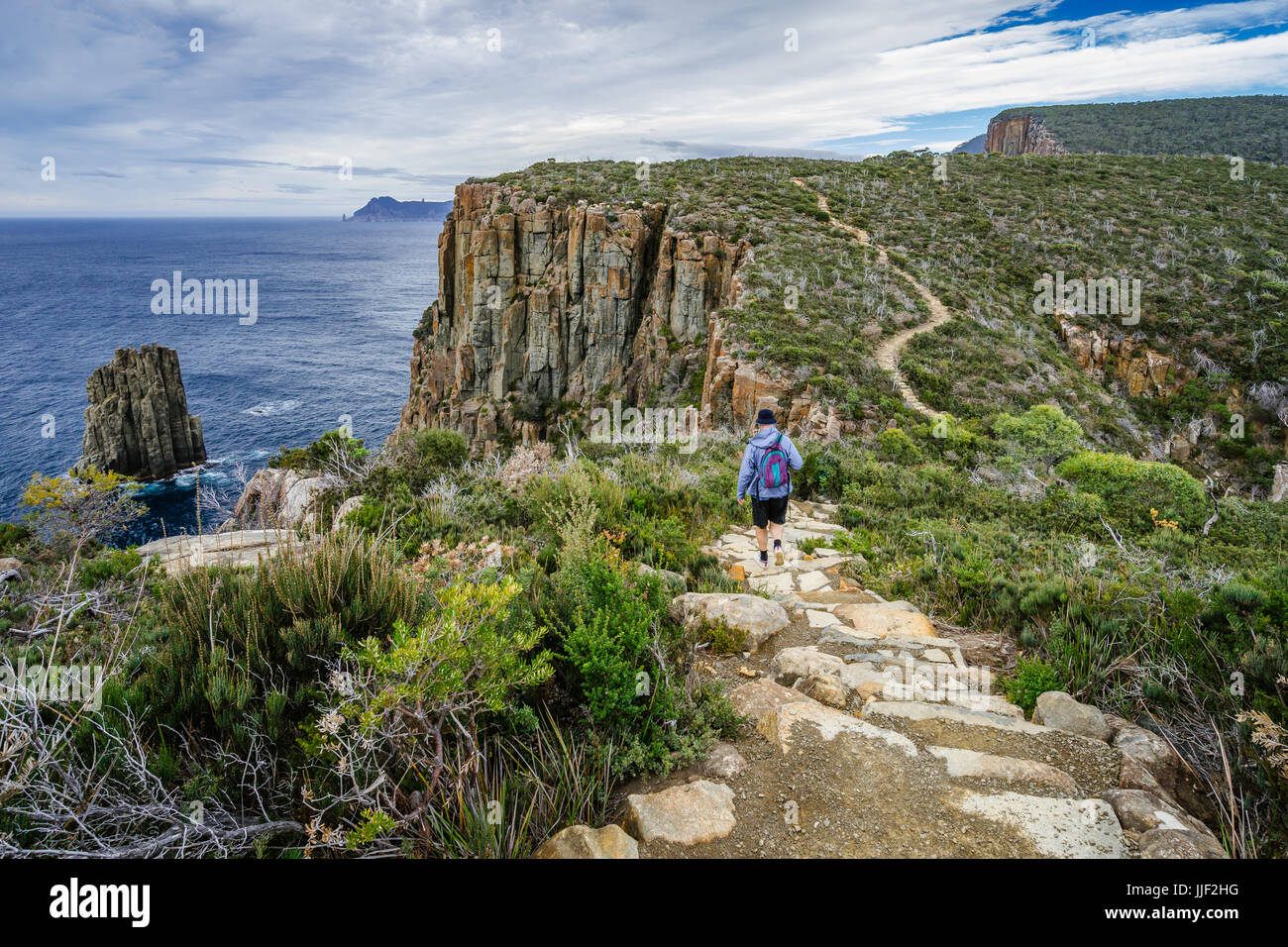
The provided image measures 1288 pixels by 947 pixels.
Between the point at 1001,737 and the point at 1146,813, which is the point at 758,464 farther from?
the point at 1146,813

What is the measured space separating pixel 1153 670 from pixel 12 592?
8988mm

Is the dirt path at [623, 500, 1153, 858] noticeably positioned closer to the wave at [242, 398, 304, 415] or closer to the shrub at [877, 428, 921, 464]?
the shrub at [877, 428, 921, 464]

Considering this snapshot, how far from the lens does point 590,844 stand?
→ 7.80 ft

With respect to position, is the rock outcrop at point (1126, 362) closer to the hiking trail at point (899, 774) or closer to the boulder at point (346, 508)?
the hiking trail at point (899, 774)

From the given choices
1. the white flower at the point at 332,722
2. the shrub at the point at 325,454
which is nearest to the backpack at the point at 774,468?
the white flower at the point at 332,722

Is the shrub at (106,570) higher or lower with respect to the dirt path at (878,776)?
higher

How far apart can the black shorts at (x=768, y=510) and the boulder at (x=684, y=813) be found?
4133mm

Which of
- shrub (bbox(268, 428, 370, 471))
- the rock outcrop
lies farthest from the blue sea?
the rock outcrop

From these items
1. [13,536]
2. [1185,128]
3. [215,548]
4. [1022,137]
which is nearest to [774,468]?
[215,548]

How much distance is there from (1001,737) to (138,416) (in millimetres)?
45738

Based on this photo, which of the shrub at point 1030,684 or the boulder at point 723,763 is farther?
the shrub at point 1030,684

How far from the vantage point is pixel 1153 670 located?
376cm

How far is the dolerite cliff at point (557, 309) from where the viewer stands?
105 feet
